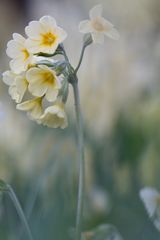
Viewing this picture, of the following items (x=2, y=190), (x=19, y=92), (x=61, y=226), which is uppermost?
(x=19, y=92)

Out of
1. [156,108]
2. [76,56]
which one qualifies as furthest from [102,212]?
[76,56]

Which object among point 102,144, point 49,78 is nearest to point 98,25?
point 49,78

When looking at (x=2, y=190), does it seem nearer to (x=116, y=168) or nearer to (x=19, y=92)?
(x=19, y=92)

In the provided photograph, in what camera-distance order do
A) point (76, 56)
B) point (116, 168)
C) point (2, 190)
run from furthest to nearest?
point (76, 56), point (116, 168), point (2, 190)

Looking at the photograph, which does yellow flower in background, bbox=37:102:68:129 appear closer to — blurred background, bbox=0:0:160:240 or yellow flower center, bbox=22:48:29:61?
yellow flower center, bbox=22:48:29:61

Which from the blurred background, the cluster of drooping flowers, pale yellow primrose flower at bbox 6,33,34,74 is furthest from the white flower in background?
pale yellow primrose flower at bbox 6,33,34,74

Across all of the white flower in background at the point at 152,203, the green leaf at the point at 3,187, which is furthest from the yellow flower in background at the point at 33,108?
the white flower in background at the point at 152,203

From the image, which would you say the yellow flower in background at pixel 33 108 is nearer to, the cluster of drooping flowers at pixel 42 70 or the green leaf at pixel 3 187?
the cluster of drooping flowers at pixel 42 70
